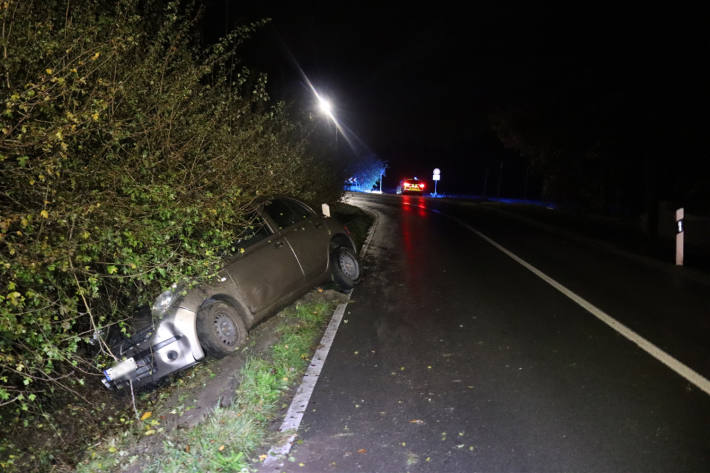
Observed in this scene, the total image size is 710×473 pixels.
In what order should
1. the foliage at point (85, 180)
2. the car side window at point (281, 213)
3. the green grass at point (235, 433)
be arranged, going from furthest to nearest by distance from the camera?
the car side window at point (281, 213) → the green grass at point (235, 433) → the foliage at point (85, 180)

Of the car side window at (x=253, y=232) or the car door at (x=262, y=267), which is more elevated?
the car side window at (x=253, y=232)

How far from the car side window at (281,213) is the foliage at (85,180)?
0.84m

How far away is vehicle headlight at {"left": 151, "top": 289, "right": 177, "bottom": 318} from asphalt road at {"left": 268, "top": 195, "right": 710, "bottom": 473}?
1.64 meters

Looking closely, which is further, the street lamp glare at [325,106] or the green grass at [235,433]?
the street lamp glare at [325,106]

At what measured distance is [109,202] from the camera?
163 inches

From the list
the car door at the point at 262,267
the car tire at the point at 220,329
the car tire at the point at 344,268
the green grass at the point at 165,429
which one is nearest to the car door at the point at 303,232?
the car door at the point at 262,267

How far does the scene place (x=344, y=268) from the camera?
873 centimetres

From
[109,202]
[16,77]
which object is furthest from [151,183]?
[16,77]

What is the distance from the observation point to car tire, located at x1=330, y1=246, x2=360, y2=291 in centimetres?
850

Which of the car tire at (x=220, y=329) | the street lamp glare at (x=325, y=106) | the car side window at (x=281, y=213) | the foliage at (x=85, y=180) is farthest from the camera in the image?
the street lamp glare at (x=325, y=106)

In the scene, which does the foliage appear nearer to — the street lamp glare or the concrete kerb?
the concrete kerb

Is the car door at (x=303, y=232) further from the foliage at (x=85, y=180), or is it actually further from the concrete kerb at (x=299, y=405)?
the foliage at (x=85, y=180)

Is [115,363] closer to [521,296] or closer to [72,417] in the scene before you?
[72,417]

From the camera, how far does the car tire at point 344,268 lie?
8500 millimetres
